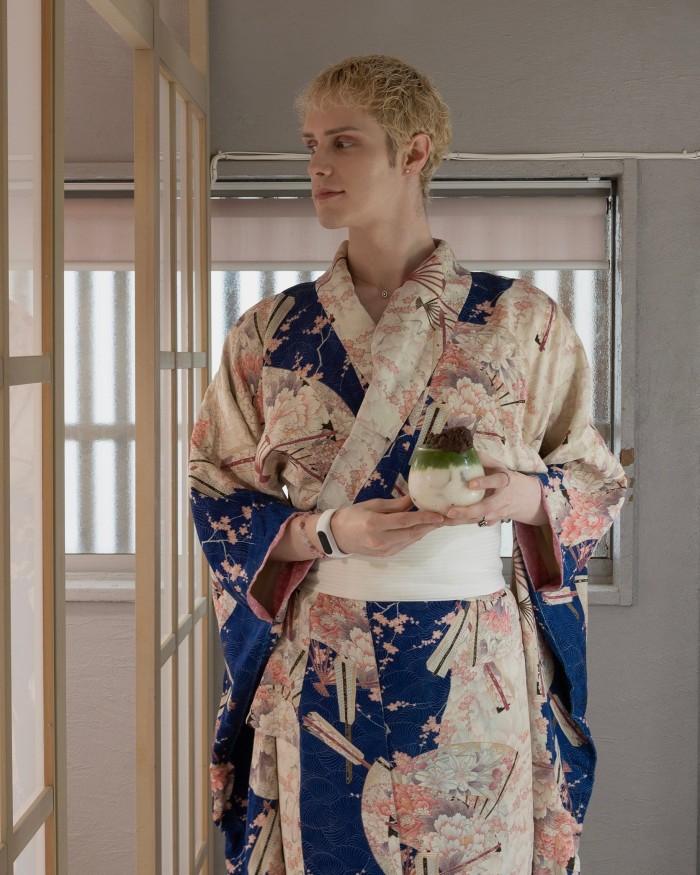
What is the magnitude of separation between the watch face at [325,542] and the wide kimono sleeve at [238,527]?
8 cm

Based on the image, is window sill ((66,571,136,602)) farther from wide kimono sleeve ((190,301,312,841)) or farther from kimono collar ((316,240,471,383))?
kimono collar ((316,240,471,383))

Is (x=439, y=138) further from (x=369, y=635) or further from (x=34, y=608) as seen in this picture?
(x=34, y=608)

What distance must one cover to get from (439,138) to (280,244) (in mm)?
959

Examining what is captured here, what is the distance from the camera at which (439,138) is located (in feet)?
4.72

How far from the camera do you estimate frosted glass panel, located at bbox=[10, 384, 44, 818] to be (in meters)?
1.10

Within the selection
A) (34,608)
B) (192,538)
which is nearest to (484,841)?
(34,608)

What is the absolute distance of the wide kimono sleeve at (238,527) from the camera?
4.52 ft

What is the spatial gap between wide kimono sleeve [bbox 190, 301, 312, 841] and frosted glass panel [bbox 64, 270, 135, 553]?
102 cm

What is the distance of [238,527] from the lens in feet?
4.59

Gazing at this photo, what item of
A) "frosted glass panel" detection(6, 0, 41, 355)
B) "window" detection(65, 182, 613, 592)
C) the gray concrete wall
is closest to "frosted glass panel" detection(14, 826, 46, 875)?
"frosted glass panel" detection(6, 0, 41, 355)

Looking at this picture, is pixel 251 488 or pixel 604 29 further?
pixel 604 29

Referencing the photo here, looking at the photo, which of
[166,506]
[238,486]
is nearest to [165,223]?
[166,506]

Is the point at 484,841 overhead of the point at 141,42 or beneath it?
beneath

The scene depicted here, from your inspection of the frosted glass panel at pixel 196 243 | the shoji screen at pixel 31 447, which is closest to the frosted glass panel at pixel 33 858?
the shoji screen at pixel 31 447
